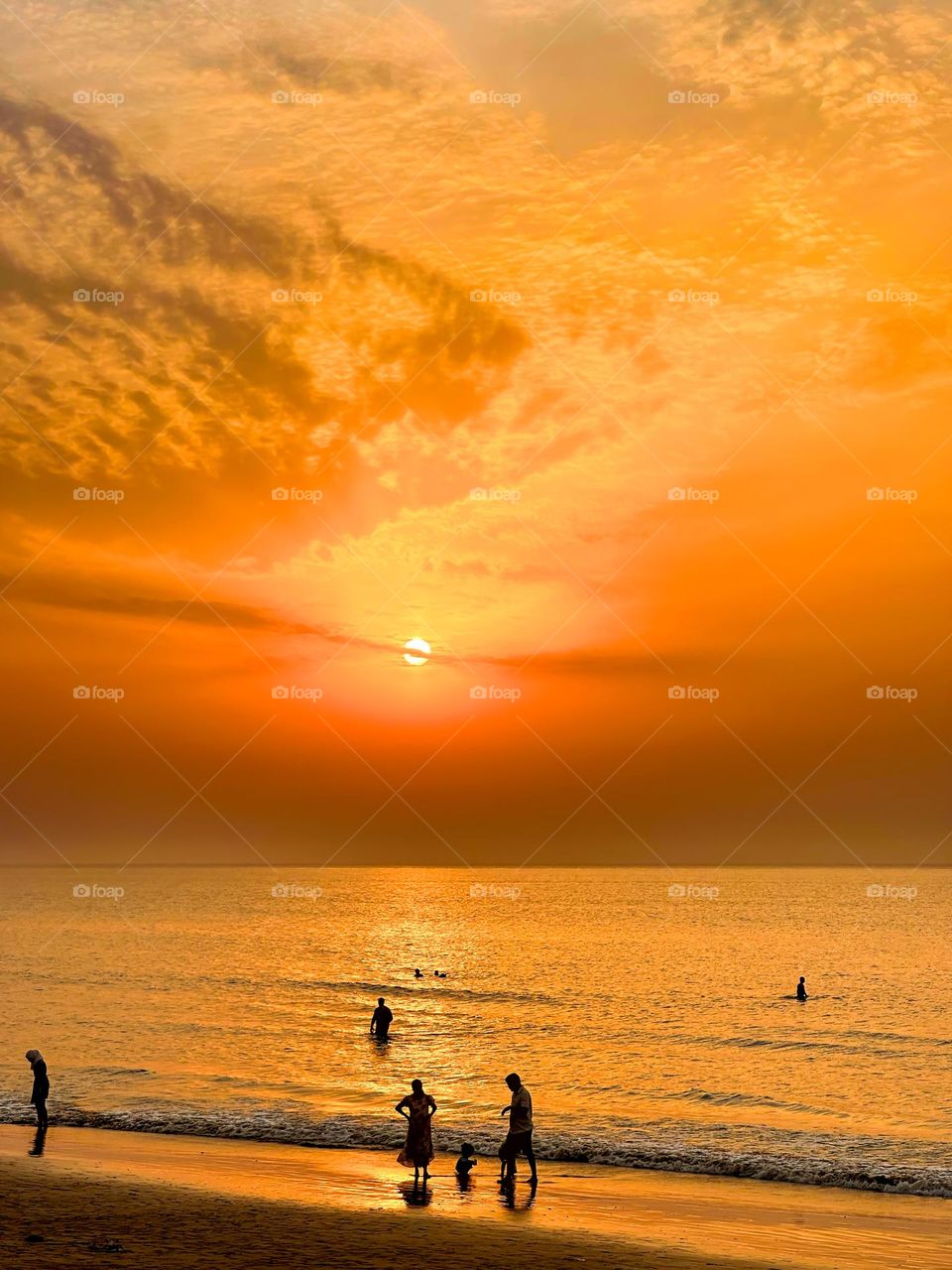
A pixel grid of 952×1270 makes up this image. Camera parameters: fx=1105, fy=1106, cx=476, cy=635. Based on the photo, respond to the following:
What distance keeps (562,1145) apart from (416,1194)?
853cm

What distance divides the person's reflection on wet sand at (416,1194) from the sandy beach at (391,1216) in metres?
0.09

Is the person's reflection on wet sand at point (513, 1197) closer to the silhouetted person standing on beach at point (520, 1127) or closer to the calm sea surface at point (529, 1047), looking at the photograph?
the silhouetted person standing on beach at point (520, 1127)

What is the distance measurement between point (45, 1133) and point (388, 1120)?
9322 mm

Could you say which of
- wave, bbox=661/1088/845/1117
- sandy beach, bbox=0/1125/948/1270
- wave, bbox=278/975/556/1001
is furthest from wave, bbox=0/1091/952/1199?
wave, bbox=278/975/556/1001

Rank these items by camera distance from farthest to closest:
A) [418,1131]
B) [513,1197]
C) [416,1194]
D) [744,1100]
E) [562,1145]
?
1. [744,1100]
2. [562,1145]
3. [513,1197]
4. [418,1131]
5. [416,1194]

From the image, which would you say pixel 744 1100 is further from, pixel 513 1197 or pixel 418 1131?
pixel 418 1131

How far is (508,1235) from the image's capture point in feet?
63.1

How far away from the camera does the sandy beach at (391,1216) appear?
1752 centimetres

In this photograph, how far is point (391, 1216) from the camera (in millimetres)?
20266

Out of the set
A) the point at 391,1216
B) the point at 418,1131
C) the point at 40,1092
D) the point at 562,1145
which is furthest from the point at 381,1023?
the point at 391,1216

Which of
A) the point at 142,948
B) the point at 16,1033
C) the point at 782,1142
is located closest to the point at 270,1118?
the point at 782,1142

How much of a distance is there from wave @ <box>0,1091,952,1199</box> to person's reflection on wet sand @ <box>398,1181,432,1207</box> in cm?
535

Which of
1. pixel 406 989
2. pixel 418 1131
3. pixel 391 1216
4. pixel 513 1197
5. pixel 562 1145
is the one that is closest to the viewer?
pixel 391 1216

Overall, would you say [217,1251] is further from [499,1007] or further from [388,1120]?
[499,1007]
